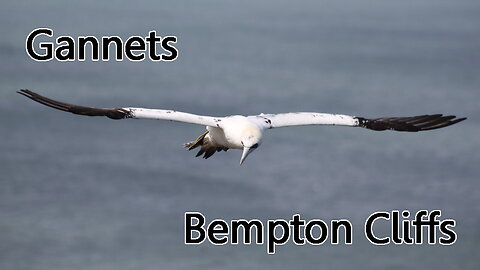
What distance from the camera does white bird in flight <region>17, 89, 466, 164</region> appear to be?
52.3 meters

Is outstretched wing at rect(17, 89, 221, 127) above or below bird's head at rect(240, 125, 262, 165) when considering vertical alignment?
above

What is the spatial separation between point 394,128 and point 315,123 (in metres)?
3.19

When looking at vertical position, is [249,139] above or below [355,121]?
below

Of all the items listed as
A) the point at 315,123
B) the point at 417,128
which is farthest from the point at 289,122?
the point at 417,128

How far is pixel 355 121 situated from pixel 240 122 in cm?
427

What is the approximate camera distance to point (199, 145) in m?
56.7

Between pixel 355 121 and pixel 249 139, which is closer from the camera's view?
pixel 249 139

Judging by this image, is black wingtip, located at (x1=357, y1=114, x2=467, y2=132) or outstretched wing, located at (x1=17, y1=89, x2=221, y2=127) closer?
outstretched wing, located at (x1=17, y1=89, x2=221, y2=127)

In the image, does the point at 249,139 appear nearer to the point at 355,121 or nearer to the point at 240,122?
the point at 240,122

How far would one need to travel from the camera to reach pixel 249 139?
52.3m

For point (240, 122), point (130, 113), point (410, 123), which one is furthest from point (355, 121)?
point (130, 113)

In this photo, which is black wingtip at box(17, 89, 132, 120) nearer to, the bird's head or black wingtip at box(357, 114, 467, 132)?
the bird's head

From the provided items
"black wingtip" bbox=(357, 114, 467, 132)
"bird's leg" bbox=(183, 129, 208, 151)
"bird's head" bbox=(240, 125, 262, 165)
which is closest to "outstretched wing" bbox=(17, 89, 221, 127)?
"bird's head" bbox=(240, 125, 262, 165)

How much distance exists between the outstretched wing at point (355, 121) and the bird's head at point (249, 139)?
99 cm
